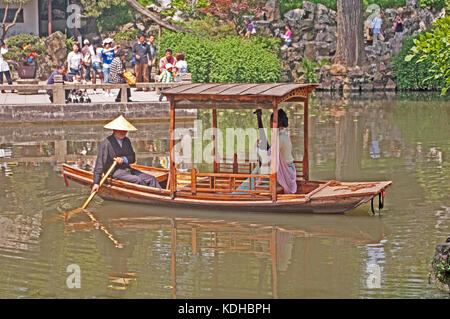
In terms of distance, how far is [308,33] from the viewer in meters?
40.0

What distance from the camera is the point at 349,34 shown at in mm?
37875

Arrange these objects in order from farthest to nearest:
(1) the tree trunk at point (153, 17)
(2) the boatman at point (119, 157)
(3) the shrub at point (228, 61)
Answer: (1) the tree trunk at point (153, 17), (3) the shrub at point (228, 61), (2) the boatman at point (119, 157)

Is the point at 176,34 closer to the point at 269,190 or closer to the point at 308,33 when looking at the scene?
the point at 308,33

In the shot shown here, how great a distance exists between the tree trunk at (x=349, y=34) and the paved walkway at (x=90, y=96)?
28.4 ft

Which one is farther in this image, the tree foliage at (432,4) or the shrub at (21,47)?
the tree foliage at (432,4)

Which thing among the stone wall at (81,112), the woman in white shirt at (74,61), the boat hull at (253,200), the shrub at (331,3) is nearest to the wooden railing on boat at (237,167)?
the boat hull at (253,200)

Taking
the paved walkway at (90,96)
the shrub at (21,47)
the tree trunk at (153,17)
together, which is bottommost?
the paved walkway at (90,96)

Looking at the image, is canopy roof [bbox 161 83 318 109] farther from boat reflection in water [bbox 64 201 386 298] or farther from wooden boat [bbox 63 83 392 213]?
boat reflection in water [bbox 64 201 386 298]

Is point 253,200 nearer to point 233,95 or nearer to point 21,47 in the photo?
point 233,95

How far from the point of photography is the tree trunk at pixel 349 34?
37.5 m

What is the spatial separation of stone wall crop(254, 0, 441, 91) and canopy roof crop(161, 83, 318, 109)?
70.5 feet

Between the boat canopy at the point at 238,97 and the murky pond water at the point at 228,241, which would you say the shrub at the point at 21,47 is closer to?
the murky pond water at the point at 228,241

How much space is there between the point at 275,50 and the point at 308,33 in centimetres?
204

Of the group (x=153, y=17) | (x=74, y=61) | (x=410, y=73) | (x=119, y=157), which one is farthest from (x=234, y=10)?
(x=119, y=157)
